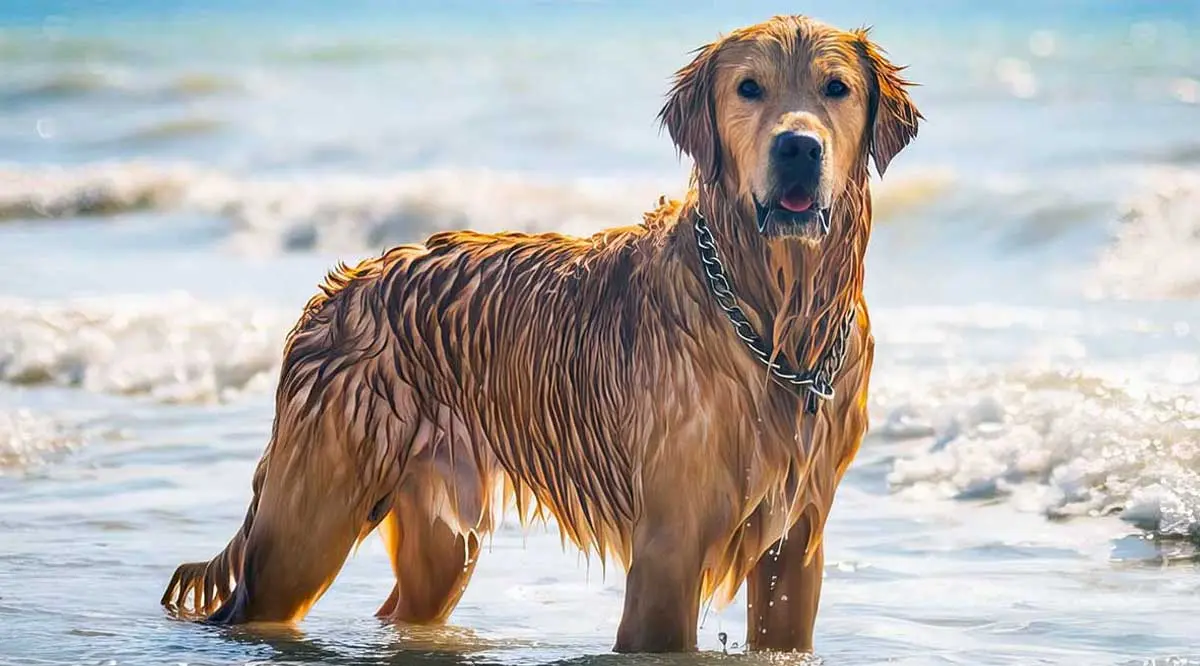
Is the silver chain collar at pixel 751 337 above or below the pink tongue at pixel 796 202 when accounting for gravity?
below

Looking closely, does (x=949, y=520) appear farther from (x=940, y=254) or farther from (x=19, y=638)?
(x=940, y=254)

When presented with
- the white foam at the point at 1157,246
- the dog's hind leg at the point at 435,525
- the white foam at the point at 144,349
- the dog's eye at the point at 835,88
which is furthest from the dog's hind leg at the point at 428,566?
the white foam at the point at 1157,246

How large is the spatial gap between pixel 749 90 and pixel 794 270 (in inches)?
18.7

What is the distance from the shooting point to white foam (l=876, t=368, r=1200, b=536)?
7977mm

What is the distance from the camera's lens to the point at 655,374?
5.24m

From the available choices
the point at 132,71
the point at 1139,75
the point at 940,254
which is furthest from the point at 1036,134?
the point at 132,71

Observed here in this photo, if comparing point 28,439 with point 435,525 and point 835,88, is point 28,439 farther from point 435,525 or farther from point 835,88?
point 835,88

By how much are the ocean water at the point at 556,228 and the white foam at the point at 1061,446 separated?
21 mm

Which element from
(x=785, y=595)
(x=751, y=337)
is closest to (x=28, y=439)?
(x=785, y=595)

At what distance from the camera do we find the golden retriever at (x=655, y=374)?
5141mm

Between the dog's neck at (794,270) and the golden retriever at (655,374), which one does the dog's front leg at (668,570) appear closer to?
the golden retriever at (655,374)

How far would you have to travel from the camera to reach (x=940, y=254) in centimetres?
1571

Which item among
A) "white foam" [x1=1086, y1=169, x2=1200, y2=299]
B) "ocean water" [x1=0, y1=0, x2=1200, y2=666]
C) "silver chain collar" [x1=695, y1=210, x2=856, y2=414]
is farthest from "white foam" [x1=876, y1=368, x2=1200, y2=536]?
"white foam" [x1=1086, y1=169, x2=1200, y2=299]

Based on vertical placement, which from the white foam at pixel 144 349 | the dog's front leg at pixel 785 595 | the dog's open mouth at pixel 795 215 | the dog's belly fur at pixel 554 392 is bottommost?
the dog's front leg at pixel 785 595
